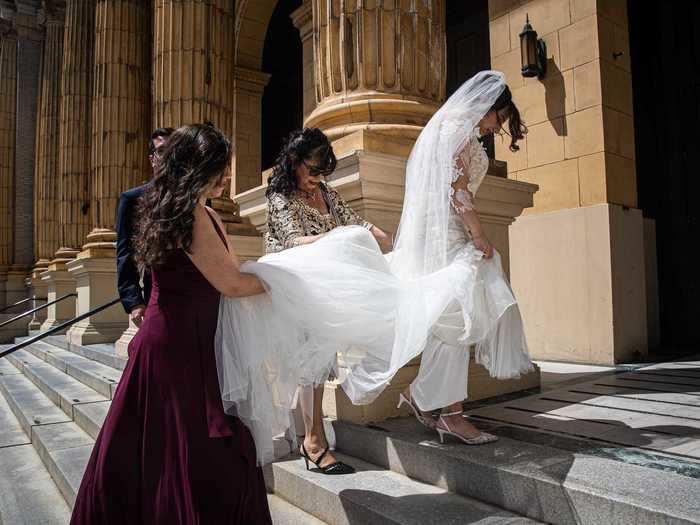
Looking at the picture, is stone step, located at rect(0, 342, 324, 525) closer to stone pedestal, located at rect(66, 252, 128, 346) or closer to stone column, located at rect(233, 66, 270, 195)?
stone pedestal, located at rect(66, 252, 128, 346)

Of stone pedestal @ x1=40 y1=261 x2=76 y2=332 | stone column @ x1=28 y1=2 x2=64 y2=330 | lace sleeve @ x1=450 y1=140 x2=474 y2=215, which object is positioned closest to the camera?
lace sleeve @ x1=450 y1=140 x2=474 y2=215

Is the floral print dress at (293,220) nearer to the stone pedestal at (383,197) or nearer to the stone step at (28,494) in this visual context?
the stone pedestal at (383,197)

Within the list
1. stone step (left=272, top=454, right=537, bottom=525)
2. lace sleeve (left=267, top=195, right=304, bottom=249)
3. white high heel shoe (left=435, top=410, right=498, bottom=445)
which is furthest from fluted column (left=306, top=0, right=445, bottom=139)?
stone step (left=272, top=454, right=537, bottom=525)

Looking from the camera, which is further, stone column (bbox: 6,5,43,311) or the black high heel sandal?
stone column (bbox: 6,5,43,311)

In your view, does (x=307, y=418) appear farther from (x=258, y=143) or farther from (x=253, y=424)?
(x=258, y=143)

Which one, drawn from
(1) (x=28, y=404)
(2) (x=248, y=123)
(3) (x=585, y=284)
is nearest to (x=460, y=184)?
(3) (x=585, y=284)

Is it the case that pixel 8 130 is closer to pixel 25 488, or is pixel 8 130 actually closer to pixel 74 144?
pixel 74 144

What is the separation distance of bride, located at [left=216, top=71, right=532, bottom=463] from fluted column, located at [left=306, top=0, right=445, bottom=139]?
2.90 ft

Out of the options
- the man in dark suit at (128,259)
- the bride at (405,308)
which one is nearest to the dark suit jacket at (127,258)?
the man in dark suit at (128,259)

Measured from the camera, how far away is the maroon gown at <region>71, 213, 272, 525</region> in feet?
6.45

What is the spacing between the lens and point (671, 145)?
273 inches

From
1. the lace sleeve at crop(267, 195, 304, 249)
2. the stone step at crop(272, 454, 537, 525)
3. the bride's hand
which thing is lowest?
the stone step at crop(272, 454, 537, 525)

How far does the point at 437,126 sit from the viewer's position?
297 centimetres

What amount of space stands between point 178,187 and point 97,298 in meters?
8.77
